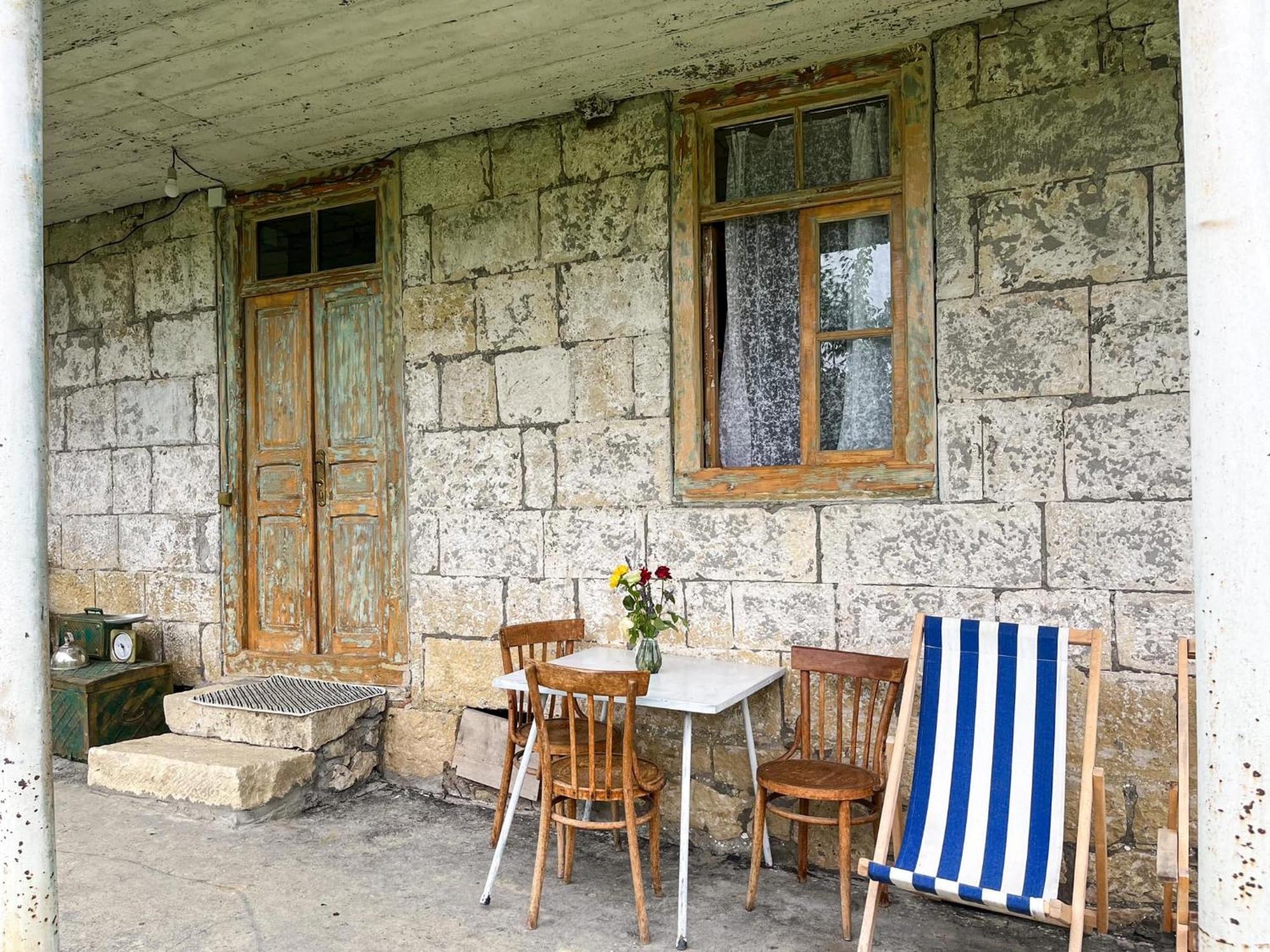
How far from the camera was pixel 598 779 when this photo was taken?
3.10 metres

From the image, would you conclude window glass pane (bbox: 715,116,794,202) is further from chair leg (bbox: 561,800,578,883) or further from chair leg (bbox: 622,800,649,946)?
chair leg (bbox: 561,800,578,883)

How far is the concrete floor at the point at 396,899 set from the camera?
2.98m

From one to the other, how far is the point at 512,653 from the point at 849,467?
1.91 metres

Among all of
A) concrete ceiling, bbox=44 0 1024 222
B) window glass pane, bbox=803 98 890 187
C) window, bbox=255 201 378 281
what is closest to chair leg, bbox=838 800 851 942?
window glass pane, bbox=803 98 890 187

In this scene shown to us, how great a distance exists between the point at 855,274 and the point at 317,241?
9.62 ft

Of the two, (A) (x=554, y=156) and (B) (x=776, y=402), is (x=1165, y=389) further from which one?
(A) (x=554, y=156)

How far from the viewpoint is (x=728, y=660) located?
3781 mm

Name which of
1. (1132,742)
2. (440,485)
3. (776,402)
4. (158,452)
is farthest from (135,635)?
(1132,742)

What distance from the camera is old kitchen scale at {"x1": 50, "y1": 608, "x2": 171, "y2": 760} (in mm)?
4852

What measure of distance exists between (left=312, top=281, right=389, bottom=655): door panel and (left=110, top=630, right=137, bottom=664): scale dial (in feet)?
3.79

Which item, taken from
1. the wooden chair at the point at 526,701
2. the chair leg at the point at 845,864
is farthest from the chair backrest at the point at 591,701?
the chair leg at the point at 845,864

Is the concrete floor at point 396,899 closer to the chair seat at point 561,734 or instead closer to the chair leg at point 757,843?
the chair leg at point 757,843

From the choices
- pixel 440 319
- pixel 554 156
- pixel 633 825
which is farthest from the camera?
pixel 440 319

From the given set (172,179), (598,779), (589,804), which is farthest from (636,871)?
(172,179)
